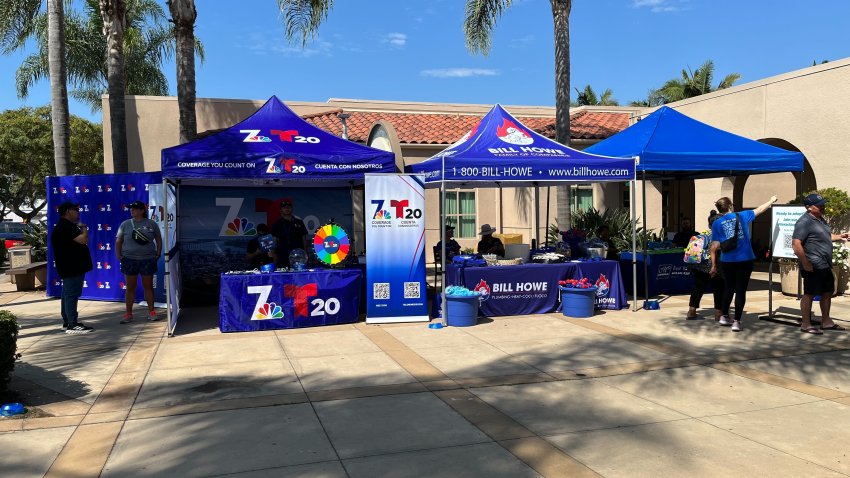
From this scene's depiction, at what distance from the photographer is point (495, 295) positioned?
996 cm

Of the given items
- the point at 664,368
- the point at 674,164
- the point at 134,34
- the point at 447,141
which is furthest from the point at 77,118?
the point at 664,368

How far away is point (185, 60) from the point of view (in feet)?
43.4

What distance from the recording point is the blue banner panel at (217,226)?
37.8 feet

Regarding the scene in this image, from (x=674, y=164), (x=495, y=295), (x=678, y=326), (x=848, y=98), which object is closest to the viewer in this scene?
(x=678, y=326)

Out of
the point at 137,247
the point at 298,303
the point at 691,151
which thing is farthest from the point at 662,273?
the point at 137,247

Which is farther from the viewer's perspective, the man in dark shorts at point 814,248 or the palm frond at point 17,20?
the palm frond at point 17,20

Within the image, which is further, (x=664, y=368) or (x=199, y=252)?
(x=199, y=252)

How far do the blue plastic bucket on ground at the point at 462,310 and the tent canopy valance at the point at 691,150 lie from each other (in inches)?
153

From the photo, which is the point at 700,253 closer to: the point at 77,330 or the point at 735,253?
the point at 735,253

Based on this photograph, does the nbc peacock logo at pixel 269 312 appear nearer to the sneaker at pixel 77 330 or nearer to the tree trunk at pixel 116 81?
the sneaker at pixel 77 330

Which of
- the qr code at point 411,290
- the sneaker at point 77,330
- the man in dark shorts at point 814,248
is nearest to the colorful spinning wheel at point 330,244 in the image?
the qr code at point 411,290

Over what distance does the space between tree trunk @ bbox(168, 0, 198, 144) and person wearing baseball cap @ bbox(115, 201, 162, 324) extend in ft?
14.0

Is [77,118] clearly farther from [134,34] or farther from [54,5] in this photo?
[54,5]

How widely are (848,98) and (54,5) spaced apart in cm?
1771
